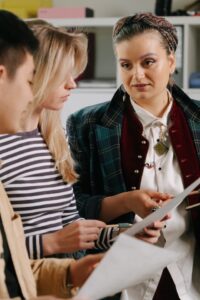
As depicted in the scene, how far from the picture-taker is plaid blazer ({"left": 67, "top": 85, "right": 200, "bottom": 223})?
5.58 ft

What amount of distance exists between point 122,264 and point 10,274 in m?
0.31

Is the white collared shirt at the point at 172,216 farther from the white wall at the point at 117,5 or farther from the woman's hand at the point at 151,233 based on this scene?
the white wall at the point at 117,5

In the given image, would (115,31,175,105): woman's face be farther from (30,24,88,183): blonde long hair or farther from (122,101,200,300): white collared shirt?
(30,24,88,183): blonde long hair

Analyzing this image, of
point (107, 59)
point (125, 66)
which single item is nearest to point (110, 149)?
point (125, 66)

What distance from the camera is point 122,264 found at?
977 mm

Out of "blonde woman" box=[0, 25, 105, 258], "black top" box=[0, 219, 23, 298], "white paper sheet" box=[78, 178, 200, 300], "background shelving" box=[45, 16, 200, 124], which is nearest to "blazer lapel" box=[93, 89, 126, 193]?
"blonde woman" box=[0, 25, 105, 258]

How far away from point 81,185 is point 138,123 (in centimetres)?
26

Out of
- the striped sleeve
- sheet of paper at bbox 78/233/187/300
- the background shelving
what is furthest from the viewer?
the background shelving

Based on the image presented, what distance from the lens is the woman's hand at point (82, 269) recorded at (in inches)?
48.2

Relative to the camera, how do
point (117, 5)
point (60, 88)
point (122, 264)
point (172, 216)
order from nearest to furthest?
1. point (122, 264)
2. point (60, 88)
3. point (172, 216)
4. point (117, 5)

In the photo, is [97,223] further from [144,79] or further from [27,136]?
[144,79]

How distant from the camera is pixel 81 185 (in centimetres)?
174

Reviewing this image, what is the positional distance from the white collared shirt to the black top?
0.59 meters

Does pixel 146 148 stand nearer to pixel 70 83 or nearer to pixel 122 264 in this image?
pixel 70 83
